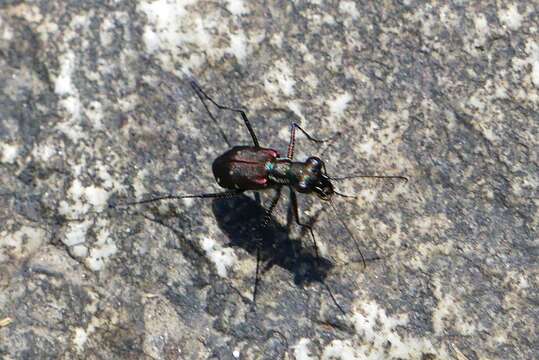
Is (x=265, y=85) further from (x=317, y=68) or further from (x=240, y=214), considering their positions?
(x=240, y=214)

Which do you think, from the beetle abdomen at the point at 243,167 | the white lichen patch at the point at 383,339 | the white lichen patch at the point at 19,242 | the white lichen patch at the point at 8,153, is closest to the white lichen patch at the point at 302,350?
the white lichen patch at the point at 383,339

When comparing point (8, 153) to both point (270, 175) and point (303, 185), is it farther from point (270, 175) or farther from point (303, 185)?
point (303, 185)

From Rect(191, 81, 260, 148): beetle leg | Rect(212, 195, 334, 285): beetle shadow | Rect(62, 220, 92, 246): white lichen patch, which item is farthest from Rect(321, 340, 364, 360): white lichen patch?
Rect(62, 220, 92, 246): white lichen patch

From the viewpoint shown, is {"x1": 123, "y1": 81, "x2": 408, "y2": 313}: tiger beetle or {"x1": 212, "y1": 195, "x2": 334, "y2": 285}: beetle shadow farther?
{"x1": 212, "y1": 195, "x2": 334, "y2": 285}: beetle shadow

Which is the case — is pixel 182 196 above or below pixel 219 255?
above

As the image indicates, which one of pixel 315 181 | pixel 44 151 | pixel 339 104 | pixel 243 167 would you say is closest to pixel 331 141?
pixel 339 104

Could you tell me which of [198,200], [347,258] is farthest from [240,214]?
[347,258]

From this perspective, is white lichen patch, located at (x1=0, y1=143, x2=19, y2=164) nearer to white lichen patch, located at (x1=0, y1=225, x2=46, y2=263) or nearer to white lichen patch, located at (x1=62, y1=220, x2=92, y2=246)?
white lichen patch, located at (x1=0, y1=225, x2=46, y2=263)
